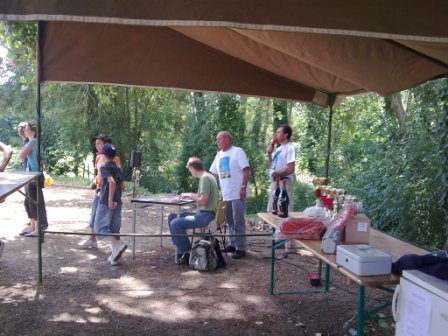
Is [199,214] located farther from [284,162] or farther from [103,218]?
[284,162]

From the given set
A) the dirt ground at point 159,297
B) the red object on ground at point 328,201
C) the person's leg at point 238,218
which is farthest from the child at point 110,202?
the red object on ground at point 328,201

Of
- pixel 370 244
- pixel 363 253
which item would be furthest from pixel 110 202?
pixel 363 253

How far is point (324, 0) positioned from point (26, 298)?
3769 millimetres

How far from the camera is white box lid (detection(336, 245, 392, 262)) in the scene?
252cm

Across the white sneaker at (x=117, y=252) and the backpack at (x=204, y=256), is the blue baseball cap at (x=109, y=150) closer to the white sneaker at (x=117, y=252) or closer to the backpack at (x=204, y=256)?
the white sneaker at (x=117, y=252)

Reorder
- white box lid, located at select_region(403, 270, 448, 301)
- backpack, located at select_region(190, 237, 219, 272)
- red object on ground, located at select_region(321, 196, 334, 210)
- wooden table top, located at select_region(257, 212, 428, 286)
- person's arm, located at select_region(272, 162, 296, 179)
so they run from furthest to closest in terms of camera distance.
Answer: person's arm, located at select_region(272, 162, 296, 179)
backpack, located at select_region(190, 237, 219, 272)
red object on ground, located at select_region(321, 196, 334, 210)
wooden table top, located at select_region(257, 212, 428, 286)
white box lid, located at select_region(403, 270, 448, 301)

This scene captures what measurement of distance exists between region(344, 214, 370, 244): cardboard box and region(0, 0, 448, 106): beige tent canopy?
4.18 ft

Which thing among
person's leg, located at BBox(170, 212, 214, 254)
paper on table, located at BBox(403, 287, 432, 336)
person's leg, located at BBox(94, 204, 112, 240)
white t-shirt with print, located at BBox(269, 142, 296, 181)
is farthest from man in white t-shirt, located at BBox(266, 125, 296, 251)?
paper on table, located at BBox(403, 287, 432, 336)

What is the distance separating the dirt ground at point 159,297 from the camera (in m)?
3.78

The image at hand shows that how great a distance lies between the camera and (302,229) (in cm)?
342

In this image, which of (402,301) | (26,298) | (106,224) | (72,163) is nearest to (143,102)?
(72,163)

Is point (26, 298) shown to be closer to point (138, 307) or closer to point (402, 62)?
point (138, 307)

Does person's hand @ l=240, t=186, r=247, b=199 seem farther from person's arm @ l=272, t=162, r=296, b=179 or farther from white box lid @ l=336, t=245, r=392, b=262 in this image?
white box lid @ l=336, t=245, r=392, b=262

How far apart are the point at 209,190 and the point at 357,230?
2.47 m
